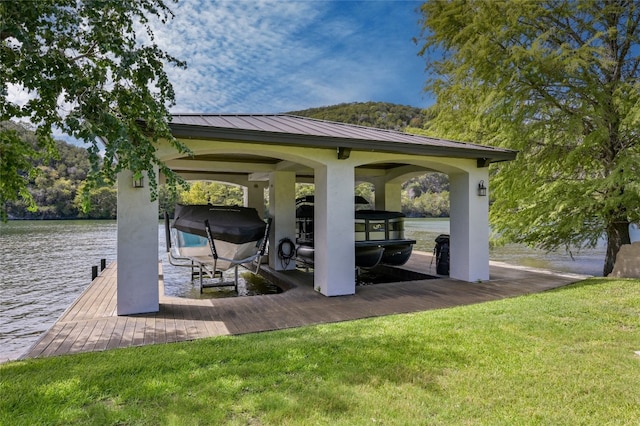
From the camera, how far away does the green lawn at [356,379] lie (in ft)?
7.91

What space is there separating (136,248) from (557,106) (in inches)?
373

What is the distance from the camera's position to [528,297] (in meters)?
5.95

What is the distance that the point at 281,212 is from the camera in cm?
941

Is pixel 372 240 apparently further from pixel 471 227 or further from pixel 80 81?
pixel 80 81

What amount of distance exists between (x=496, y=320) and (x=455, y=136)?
7.52 metres

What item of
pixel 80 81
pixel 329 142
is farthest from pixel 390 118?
pixel 80 81

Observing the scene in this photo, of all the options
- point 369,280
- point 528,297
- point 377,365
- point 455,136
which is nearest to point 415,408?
point 377,365

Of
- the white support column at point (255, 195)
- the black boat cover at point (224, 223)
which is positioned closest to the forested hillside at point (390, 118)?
the white support column at point (255, 195)

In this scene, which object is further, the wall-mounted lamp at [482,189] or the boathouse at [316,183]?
the wall-mounted lamp at [482,189]

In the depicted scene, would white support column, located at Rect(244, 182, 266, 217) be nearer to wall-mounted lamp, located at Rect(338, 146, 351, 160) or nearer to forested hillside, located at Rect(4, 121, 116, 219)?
wall-mounted lamp, located at Rect(338, 146, 351, 160)

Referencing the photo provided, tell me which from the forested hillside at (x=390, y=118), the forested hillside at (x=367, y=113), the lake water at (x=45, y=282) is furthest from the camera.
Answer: the forested hillside at (x=390, y=118)

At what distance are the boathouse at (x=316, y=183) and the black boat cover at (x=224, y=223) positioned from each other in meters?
1.22

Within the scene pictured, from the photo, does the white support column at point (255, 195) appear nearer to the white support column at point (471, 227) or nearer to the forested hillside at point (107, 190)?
the white support column at point (471, 227)

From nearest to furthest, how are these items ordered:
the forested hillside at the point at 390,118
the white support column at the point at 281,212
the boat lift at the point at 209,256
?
the boat lift at the point at 209,256 < the white support column at the point at 281,212 < the forested hillside at the point at 390,118
